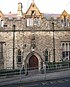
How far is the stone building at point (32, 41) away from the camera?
40.8 meters

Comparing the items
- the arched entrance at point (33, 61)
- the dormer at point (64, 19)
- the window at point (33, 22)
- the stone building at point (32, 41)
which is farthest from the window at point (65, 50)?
the window at point (33, 22)

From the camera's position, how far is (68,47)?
4175 centimetres

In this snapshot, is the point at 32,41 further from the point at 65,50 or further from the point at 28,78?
the point at 28,78

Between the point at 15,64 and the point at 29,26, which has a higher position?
the point at 29,26

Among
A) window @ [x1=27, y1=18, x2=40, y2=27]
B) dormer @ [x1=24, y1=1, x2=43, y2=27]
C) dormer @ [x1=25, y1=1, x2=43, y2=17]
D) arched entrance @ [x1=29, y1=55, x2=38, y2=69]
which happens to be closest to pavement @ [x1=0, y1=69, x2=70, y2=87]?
arched entrance @ [x1=29, y1=55, x2=38, y2=69]

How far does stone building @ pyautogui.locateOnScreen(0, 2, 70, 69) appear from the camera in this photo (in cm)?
4075

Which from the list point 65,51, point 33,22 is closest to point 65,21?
point 65,51

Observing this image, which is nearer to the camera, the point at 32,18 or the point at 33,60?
the point at 33,60

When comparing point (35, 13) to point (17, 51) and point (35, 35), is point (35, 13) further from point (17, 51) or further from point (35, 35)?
point (17, 51)

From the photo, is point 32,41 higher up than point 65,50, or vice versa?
point 32,41

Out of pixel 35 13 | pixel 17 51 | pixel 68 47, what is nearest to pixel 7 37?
pixel 17 51

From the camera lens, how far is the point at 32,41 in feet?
134

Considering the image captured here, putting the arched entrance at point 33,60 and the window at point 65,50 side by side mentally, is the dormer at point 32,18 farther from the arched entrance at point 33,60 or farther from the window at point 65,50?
the window at point 65,50

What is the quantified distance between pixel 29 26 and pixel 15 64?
17.8ft
